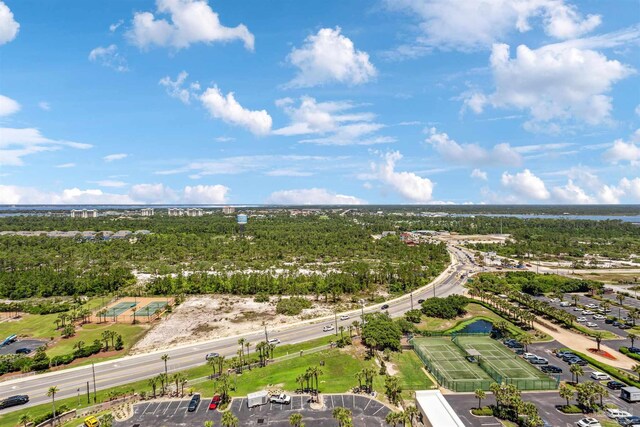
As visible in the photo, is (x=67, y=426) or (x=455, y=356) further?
(x=455, y=356)

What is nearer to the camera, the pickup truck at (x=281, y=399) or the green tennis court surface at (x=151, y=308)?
the pickup truck at (x=281, y=399)

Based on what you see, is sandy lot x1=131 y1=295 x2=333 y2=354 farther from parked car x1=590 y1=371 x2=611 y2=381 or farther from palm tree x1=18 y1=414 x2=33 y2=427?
parked car x1=590 y1=371 x2=611 y2=381

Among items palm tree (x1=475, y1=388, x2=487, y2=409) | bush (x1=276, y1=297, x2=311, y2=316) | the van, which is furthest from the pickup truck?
bush (x1=276, y1=297, x2=311, y2=316)

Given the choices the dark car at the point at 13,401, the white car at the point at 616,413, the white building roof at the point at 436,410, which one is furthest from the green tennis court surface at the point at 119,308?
the white car at the point at 616,413

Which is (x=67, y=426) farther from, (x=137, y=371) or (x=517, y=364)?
(x=517, y=364)

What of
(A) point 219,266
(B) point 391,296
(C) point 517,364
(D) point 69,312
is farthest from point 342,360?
(A) point 219,266

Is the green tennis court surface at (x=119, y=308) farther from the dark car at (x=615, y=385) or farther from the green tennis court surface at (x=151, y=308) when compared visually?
the dark car at (x=615, y=385)

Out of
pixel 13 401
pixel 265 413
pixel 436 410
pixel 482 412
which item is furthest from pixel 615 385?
pixel 13 401
